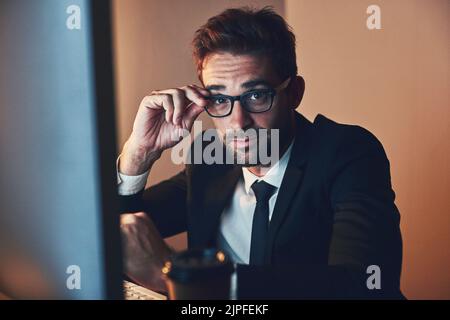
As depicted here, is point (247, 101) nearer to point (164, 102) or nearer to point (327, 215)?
point (164, 102)

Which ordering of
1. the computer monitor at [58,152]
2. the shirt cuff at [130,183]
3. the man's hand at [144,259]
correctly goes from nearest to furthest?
1. the computer monitor at [58,152]
2. the man's hand at [144,259]
3. the shirt cuff at [130,183]

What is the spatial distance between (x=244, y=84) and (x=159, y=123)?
0.69 ft

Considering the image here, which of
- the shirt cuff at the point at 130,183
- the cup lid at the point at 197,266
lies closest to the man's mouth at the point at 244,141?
the shirt cuff at the point at 130,183

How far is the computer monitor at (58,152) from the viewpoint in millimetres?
500

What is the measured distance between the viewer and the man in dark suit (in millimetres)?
944

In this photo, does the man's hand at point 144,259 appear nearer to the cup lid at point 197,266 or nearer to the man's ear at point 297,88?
the cup lid at point 197,266

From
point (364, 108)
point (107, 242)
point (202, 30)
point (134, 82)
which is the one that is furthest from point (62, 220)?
point (364, 108)

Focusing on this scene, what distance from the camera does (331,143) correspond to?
1009 millimetres

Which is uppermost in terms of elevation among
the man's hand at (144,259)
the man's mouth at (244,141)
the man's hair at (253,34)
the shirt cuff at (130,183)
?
the man's hair at (253,34)

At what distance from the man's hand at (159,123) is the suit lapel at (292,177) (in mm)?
222

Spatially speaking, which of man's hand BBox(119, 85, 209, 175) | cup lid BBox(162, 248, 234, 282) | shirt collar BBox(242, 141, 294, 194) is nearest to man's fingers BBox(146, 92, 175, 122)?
man's hand BBox(119, 85, 209, 175)

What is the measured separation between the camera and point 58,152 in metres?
0.66

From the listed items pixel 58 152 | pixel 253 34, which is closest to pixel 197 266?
pixel 58 152
